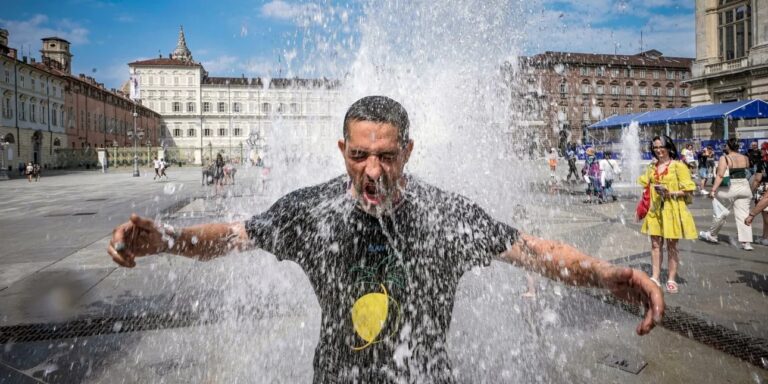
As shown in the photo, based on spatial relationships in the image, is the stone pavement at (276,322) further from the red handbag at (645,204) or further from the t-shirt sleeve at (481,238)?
the t-shirt sleeve at (481,238)

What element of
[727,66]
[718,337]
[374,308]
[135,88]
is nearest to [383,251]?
[374,308]

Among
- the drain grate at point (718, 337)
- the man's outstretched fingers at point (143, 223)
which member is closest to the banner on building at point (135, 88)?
the drain grate at point (718, 337)

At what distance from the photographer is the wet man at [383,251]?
1.60m

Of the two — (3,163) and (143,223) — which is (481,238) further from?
(3,163)

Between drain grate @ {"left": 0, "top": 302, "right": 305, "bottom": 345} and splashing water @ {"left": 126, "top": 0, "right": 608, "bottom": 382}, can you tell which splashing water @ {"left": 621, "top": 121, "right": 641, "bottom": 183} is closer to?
splashing water @ {"left": 126, "top": 0, "right": 608, "bottom": 382}

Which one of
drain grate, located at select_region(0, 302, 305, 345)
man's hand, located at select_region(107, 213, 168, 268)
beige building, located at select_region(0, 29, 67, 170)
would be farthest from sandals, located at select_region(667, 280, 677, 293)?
beige building, located at select_region(0, 29, 67, 170)

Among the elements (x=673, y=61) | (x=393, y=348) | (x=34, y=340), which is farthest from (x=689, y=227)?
(x=673, y=61)

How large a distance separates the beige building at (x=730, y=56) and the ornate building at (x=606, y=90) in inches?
1200

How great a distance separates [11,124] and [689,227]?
192 feet

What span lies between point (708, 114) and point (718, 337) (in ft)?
81.7

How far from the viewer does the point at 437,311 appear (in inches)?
66.7

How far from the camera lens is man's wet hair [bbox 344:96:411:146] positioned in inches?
63.9

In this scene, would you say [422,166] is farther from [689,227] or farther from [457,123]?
[689,227]

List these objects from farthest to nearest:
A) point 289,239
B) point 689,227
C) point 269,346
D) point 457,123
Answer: point 457,123, point 689,227, point 269,346, point 289,239
